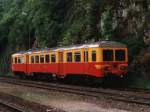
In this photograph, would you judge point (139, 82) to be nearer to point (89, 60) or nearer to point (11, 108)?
point (89, 60)

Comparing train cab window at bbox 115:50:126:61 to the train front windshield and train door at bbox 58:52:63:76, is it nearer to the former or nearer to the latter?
the train front windshield

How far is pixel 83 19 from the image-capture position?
41.3 m

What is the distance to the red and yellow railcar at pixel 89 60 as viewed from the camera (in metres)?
28.6

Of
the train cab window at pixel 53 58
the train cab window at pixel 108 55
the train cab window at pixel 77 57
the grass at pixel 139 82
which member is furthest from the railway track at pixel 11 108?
the train cab window at pixel 53 58

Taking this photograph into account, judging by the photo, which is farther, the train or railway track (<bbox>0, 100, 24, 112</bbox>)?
the train

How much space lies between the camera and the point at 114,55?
2939cm

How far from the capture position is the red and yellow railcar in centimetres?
2862

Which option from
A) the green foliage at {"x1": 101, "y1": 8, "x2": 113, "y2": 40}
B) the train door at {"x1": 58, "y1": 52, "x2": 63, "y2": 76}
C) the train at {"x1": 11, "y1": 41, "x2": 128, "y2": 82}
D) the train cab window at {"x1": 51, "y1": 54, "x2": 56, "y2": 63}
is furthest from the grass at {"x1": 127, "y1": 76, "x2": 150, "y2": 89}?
the train cab window at {"x1": 51, "y1": 54, "x2": 56, "y2": 63}

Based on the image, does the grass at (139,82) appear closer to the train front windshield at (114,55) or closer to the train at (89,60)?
the train at (89,60)

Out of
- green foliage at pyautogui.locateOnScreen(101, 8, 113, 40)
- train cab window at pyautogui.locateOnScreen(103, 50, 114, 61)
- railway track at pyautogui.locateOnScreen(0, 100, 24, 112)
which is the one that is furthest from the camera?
green foliage at pyautogui.locateOnScreen(101, 8, 113, 40)

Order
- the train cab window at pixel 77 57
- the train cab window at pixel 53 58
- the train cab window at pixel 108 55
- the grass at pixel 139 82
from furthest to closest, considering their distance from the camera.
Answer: the train cab window at pixel 53 58 → the train cab window at pixel 77 57 → the train cab window at pixel 108 55 → the grass at pixel 139 82

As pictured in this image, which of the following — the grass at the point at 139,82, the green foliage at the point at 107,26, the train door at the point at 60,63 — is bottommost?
the grass at the point at 139,82

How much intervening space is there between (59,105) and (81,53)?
10.6 metres

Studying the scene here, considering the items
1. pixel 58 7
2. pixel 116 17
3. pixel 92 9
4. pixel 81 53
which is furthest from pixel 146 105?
pixel 58 7
